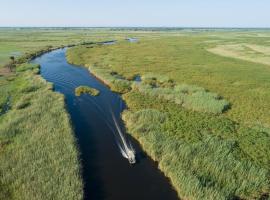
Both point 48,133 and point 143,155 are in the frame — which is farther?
point 48,133

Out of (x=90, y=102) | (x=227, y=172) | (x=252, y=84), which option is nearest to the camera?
(x=227, y=172)

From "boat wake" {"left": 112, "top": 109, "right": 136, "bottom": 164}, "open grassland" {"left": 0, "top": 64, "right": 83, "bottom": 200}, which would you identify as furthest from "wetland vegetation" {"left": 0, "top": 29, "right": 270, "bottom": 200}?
"boat wake" {"left": 112, "top": 109, "right": 136, "bottom": 164}

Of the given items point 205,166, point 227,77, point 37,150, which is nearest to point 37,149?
point 37,150

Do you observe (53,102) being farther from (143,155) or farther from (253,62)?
(253,62)

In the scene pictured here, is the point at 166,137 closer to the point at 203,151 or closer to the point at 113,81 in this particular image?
the point at 203,151

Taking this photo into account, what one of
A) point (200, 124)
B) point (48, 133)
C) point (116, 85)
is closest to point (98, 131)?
point (48, 133)

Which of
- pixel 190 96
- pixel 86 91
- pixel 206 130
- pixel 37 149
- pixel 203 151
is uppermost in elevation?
pixel 37 149
